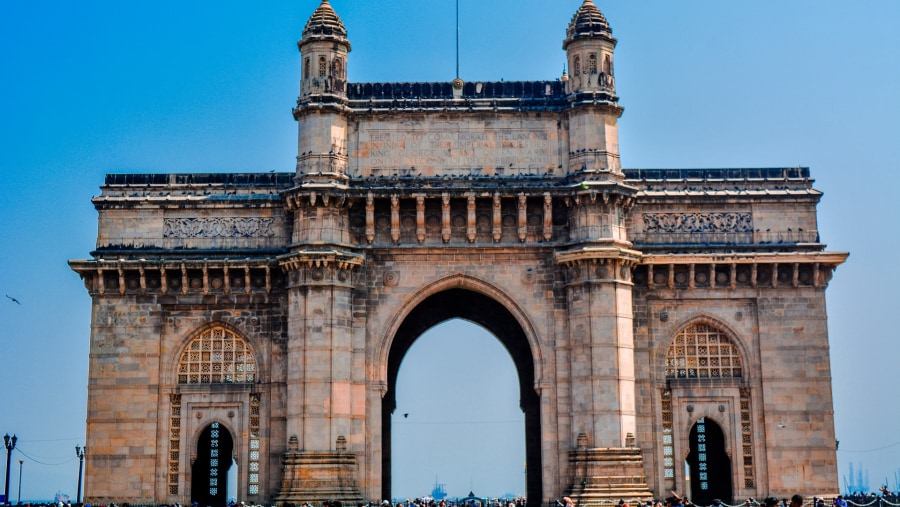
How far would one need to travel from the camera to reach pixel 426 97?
125 feet

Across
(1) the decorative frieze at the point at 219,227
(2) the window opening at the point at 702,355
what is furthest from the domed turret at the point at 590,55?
(1) the decorative frieze at the point at 219,227

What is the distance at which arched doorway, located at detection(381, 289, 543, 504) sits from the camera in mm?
41375

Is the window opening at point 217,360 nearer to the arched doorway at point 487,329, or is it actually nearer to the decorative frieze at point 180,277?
the decorative frieze at point 180,277

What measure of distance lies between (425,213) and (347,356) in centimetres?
528

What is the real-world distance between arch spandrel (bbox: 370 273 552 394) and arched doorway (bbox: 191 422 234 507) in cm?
807

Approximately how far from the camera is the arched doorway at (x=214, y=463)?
4181cm

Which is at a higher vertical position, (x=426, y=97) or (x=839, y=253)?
(x=426, y=97)

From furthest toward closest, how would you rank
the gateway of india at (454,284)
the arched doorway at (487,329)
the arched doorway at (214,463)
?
the arched doorway at (214,463)
the arched doorway at (487,329)
the gateway of india at (454,284)

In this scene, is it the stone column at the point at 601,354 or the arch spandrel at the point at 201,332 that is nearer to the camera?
the stone column at the point at 601,354

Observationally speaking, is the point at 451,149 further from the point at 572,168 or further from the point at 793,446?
the point at 793,446

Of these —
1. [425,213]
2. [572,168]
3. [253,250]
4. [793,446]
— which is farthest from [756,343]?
[253,250]

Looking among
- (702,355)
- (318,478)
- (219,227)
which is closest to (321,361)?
(318,478)

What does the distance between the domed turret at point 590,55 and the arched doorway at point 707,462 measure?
12.3 metres

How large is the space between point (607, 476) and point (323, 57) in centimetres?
1612
